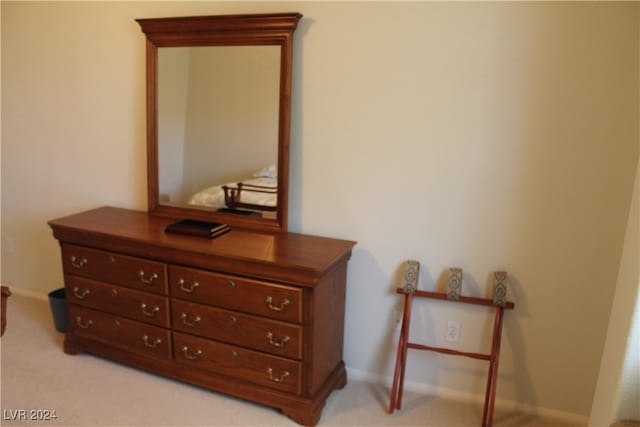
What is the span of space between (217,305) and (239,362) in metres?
0.29

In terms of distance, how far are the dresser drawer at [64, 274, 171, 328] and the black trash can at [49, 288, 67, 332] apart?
261 mm

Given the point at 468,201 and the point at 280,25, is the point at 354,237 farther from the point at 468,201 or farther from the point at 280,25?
the point at 280,25

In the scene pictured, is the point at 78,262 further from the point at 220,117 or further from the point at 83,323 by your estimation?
the point at 220,117

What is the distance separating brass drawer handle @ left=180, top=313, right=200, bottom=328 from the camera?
7.45ft

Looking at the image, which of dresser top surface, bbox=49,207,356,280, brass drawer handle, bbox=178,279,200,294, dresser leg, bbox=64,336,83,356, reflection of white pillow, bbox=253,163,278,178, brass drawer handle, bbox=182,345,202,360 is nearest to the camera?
dresser top surface, bbox=49,207,356,280

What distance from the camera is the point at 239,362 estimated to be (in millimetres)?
2238

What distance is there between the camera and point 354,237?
2414 mm

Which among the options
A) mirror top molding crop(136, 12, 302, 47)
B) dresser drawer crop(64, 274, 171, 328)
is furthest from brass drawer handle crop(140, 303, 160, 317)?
mirror top molding crop(136, 12, 302, 47)

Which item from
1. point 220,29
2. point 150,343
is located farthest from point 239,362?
point 220,29

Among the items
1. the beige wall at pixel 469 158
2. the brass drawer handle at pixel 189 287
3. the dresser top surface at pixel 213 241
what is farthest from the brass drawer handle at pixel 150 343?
the beige wall at pixel 469 158

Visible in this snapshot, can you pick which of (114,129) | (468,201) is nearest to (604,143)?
(468,201)

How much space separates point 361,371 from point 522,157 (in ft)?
4.44

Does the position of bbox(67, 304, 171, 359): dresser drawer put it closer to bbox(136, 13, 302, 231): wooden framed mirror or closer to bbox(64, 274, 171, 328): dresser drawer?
bbox(64, 274, 171, 328): dresser drawer

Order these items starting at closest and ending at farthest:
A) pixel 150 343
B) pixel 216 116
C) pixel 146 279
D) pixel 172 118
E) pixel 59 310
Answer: pixel 146 279, pixel 150 343, pixel 216 116, pixel 172 118, pixel 59 310
